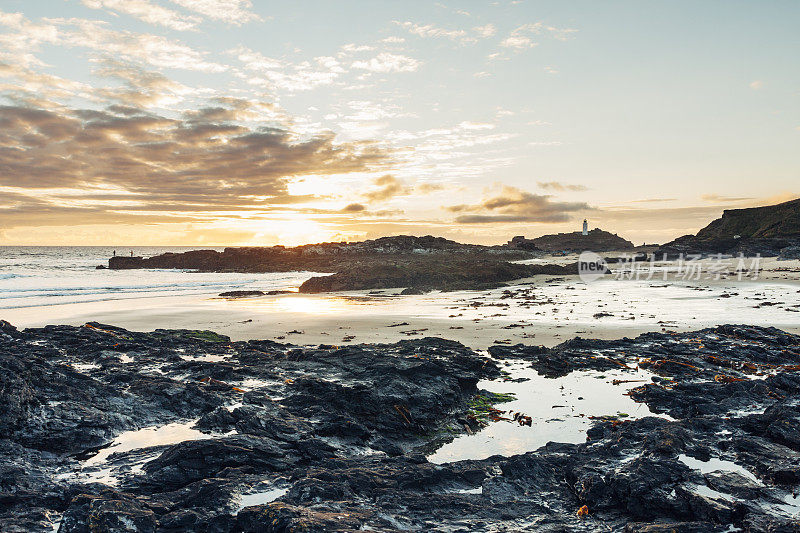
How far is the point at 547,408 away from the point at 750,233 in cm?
8276

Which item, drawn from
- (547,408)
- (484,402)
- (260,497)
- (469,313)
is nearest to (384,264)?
(469,313)

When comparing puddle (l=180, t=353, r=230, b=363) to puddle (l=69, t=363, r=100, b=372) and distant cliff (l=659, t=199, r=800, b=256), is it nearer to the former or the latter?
puddle (l=69, t=363, r=100, b=372)

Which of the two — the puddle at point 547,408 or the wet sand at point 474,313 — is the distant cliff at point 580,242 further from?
the puddle at point 547,408

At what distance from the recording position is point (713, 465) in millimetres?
5215

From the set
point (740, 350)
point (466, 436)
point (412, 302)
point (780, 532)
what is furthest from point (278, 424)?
point (412, 302)

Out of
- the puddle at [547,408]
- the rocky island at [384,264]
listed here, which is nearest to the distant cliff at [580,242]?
the rocky island at [384,264]

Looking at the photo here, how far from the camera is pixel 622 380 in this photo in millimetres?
9719

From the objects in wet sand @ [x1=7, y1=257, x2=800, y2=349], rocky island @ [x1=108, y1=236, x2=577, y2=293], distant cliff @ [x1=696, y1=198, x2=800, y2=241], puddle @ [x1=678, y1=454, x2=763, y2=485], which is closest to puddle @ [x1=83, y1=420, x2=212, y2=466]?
puddle @ [x1=678, y1=454, x2=763, y2=485]

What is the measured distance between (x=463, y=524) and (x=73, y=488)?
414 centimetres

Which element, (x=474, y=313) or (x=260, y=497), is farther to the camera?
(x=474, y=313)

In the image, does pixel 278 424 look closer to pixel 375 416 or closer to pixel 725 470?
pixel 375 416

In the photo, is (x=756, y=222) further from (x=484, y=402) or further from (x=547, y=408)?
(x=484, y=402)

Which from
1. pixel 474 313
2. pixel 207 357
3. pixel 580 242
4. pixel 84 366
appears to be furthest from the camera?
pixel 580 242

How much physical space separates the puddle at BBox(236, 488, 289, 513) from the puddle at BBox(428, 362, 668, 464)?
2356mm
